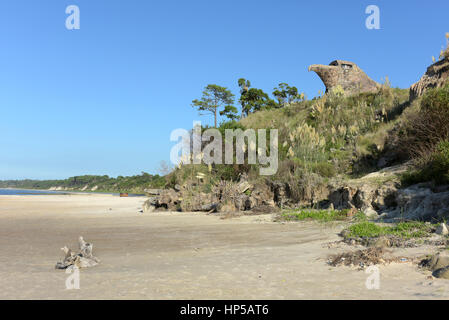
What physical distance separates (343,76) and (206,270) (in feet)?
81.1

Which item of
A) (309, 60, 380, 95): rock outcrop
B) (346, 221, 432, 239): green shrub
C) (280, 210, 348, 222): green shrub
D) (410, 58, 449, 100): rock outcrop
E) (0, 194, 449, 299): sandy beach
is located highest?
(309, 60, 380, 95): rock outcrop

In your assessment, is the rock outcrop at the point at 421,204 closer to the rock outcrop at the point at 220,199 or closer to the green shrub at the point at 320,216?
the green shrub at the point at 320,216

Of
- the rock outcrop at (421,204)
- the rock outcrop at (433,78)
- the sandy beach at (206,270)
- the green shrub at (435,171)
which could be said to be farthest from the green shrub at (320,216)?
the rock outcrop at (433,78)

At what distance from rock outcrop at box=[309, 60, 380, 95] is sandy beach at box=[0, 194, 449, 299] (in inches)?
804

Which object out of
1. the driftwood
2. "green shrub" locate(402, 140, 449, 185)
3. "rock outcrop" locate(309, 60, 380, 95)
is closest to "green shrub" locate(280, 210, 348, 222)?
"green shrub" locate(402, 140, 449, 185)

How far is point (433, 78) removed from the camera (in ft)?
47.6

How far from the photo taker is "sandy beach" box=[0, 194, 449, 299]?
129 inches

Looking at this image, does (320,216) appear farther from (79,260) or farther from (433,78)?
(433,78)

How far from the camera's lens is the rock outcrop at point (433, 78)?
46.0ft

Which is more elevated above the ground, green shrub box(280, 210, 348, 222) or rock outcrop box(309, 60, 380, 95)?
rock outcrop box(309, 60, 380, 95)

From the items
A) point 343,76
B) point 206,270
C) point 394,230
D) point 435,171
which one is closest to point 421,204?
point 435,171

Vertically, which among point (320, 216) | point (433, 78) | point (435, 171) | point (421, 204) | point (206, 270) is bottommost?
point (206, 270)

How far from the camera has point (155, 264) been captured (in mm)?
4723

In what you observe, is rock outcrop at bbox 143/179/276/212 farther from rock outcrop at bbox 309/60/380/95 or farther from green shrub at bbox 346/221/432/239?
rock outcrop at bbox 309/60/380/95
